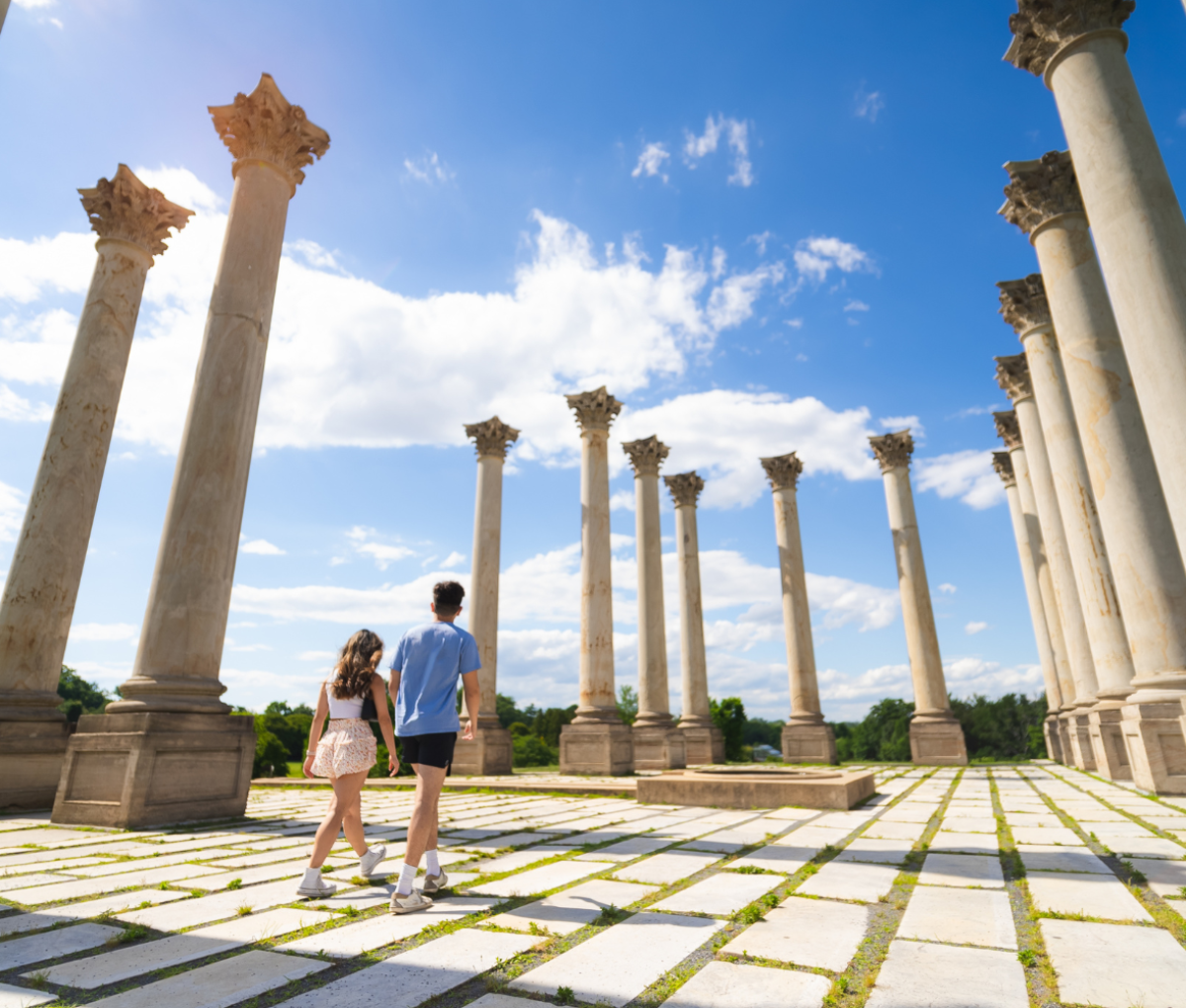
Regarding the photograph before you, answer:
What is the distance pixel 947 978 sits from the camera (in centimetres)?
402

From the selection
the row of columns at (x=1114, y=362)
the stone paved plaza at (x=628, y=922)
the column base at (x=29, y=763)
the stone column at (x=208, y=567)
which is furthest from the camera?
the column base at (x=29, y=763)

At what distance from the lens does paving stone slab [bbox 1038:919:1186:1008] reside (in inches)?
146

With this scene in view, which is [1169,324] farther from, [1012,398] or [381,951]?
[1012,398]

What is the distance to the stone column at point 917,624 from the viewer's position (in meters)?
29.7

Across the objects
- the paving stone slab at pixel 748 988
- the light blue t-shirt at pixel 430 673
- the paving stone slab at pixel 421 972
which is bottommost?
the paving stone slab at pixel 748 988

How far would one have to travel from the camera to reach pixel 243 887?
6.38 m

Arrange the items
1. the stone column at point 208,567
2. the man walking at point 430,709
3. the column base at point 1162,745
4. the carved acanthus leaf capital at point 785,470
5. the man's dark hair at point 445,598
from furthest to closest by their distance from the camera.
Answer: the carved acanthus leaf capital at point 785,470, the column base at point 1162,745, the stone column at point 208,567, the man's dark hair at point 445,598, the man walking at point 430,709

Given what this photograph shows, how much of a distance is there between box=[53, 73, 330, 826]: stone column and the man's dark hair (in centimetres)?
711

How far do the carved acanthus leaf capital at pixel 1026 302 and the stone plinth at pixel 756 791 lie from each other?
1508 cm

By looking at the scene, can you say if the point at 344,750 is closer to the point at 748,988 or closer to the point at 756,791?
the point at 748,988

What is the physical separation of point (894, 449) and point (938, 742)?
13527mm

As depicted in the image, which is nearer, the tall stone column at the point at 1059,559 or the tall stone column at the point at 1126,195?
the tall stone column at the point at 1126,195

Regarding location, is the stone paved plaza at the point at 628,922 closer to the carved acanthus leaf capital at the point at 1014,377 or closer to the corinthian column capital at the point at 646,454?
the carved acanthus leaf capital at the point at 1014,377

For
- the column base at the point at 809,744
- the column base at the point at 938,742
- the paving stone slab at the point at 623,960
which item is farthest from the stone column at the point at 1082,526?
the paving stone slab at the point at 623,960
